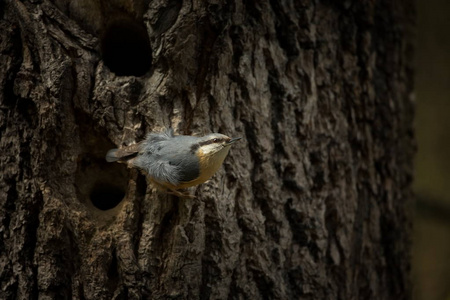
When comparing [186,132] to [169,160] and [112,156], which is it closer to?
[169,160]

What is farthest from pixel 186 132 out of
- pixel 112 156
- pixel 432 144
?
pixel 432 144

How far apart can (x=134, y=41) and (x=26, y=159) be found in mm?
869

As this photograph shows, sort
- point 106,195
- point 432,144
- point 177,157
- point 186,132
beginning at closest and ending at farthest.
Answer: point 177,157 → point 186,132 → point 106,195 → point 432,144

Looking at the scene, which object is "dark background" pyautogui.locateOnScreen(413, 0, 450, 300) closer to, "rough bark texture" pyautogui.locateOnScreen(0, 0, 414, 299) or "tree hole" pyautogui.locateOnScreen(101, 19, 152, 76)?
"rough bark texture" pyautogui.locateOnScreen(0, 0, 414, 299)

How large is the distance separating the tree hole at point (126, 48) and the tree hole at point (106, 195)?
0.68 m

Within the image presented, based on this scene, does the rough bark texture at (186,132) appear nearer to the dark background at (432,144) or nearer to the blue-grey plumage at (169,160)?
the blue-grey plumage at (169,160)

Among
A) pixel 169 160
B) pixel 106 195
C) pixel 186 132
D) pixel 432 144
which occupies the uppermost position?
pixel 432 144

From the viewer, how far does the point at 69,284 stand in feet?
7.94

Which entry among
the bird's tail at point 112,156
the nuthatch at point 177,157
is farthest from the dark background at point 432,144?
the bird's tail at point 112,156

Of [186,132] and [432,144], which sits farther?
[432,144]

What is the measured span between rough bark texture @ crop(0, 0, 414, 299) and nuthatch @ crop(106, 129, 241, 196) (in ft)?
0.39

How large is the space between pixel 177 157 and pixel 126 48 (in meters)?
0.85

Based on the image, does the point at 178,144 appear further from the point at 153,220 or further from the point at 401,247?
the point at 401,247

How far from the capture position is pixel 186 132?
8.20ft
